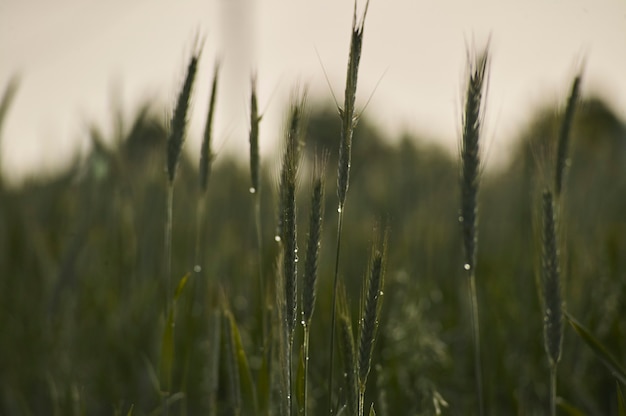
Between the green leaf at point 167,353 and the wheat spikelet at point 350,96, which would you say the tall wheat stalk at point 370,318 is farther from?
the green leaf at point 167,353

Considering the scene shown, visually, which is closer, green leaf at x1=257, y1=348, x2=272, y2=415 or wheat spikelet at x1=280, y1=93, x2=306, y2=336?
wheat spikelet at x1=280, y1=93, x2=306, y2=336

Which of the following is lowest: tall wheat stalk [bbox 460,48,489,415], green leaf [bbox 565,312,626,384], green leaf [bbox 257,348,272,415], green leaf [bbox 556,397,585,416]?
green leaf [bbox 556,397,585,416]

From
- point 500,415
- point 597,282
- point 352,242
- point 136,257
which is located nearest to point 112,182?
point 136,257

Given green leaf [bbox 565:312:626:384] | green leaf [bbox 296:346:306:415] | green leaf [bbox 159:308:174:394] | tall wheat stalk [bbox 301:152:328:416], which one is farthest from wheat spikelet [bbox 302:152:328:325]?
green leaf [bbox 565:312:626:384]

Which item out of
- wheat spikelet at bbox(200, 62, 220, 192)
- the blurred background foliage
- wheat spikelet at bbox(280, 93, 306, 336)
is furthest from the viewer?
the blurred background foliage

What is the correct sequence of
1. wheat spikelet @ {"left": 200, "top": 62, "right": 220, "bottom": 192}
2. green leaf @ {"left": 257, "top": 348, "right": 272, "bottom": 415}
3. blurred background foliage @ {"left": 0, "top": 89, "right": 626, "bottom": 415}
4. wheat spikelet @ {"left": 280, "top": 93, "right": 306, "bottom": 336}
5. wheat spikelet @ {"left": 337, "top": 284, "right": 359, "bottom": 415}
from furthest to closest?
blurred background foliage @ {"left": 0, "top": 89, "right": 626, "bottom": 415} → wheat spikelet @ {"left": 200, "top": 62, "right": 220, "bottom": 192} → green leaf @ {"left": 257, "top": 348, "right": 272, "bottom": 415} → wheat spikelet @ {"left": 337, "top": 284, "right": 359, "bottom": 415} → wheat spikelet @ {"left": 280, "top": 93, "right": 306, "bottom": 336}

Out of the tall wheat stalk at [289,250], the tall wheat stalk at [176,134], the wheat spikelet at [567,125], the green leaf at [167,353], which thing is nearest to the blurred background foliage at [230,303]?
the wheat spikelet at [567,125]

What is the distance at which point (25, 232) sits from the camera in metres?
2.36


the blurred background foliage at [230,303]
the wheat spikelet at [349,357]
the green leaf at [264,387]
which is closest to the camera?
the wheat spikelet at [349,357]

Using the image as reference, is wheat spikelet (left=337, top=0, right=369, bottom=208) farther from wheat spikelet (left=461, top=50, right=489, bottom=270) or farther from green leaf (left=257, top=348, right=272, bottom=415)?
green leaf (left=257, top=348, right=272, bottom=415)

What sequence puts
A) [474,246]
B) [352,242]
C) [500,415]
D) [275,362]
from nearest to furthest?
[474,246] → [275,362] → [500,415] → [352,242]

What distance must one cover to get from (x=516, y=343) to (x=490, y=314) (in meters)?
0.12

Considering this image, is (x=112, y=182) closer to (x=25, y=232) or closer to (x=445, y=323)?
(x=25, y=232)

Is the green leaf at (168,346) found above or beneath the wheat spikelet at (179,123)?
beneath
